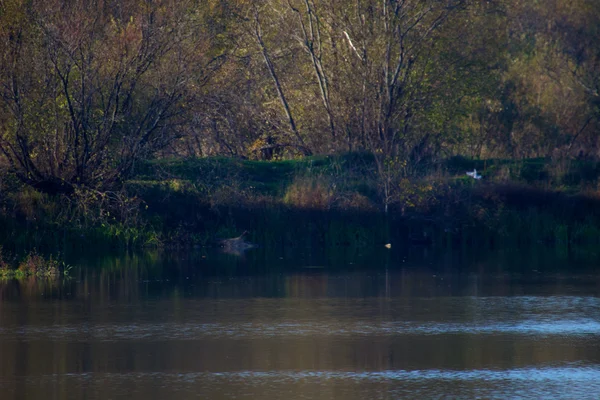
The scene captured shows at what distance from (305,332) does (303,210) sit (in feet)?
45.1

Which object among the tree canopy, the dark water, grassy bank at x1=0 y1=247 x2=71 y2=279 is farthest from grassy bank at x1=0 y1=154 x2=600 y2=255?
the dark water

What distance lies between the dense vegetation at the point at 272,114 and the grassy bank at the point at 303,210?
6 centimetres

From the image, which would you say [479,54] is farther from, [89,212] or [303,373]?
[303,373]

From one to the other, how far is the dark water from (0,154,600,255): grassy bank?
13.7 ft

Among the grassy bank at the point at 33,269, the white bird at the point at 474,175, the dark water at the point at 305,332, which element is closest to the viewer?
the dark water at the point at 305,332

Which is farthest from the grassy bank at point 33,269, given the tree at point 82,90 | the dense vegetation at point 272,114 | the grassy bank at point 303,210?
the tree at point 82,90

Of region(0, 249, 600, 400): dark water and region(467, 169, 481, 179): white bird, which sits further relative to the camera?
region(467, 169, 481, 179): white bird

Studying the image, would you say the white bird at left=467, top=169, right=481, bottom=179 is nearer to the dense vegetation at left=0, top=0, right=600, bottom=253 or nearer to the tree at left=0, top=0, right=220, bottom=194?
the dense vegetation at left=0, top=0, right=600, bottom=253

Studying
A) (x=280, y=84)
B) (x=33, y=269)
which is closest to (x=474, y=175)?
(x=280, y=84)

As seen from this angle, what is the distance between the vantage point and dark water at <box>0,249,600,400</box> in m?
10.3

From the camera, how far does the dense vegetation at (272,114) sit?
25266mm

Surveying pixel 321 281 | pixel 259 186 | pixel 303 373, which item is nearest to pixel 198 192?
pixel 259 186

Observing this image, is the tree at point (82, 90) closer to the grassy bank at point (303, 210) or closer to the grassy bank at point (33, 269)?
the grassy bank at point (303, 210)

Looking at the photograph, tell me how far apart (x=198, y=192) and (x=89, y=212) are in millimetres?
3310
